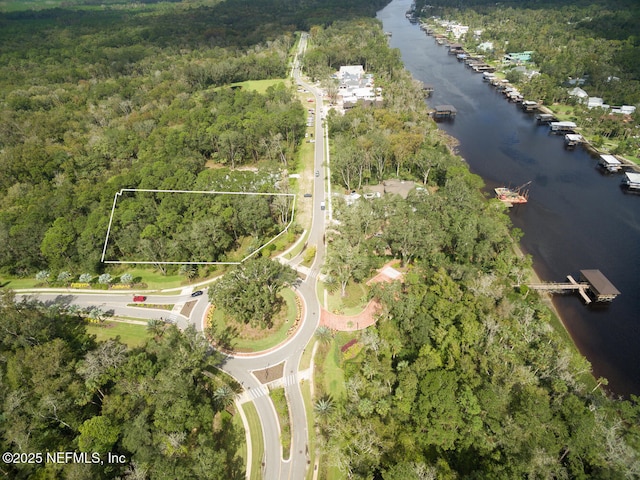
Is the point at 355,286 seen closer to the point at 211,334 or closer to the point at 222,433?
the point at 211,334

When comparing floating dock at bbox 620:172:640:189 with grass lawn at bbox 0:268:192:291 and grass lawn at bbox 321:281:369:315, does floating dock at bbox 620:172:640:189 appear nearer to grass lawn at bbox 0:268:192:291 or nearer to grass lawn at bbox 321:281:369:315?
grass lawn at bbox 321:281:369:315

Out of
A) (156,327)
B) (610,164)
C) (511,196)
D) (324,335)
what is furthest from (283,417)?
(610,164)

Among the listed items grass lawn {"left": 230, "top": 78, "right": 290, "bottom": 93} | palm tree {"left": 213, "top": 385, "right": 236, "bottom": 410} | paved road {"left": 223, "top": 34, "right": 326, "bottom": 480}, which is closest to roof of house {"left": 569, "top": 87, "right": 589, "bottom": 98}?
grass lawn {"left": 230, "top": 78, "right": 290, "bottom": 93}

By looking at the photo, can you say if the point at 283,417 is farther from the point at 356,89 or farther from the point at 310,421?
the point at 356,89

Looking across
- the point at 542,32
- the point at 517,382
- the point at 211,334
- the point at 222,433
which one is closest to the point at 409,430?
the point at 517,382

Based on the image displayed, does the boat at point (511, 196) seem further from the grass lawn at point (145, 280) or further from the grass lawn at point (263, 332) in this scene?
the grass lawn at point (145, 280)

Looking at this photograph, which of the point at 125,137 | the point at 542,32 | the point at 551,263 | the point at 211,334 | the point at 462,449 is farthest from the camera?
the point at 542,32
